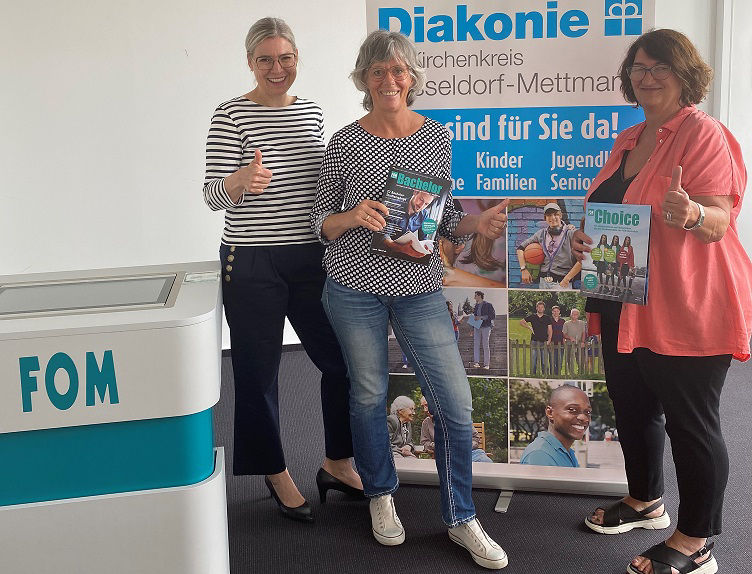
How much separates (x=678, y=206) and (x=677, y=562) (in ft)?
3.33

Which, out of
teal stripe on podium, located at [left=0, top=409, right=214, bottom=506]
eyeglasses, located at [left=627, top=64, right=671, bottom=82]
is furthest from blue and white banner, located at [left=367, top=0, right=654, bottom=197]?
teal stripe on podium, located at [left=0, top=409, right=214, bottom=506]

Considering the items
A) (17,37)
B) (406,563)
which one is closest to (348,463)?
(406,563)

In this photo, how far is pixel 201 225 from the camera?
15.7 feet

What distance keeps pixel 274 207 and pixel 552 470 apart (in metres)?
1.34

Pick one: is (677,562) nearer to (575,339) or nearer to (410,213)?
(575,339)

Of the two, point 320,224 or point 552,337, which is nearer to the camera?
point 320,224

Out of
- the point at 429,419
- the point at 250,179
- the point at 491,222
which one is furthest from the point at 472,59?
the point at 429,419

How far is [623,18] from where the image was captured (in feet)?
8.22

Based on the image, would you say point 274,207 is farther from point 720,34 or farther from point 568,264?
point 720,34

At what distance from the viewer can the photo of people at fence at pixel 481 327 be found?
9.11 feet

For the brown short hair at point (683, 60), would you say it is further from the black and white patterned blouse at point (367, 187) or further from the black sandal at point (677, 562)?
the black sandal at point (677, 562)

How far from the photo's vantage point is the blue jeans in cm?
234

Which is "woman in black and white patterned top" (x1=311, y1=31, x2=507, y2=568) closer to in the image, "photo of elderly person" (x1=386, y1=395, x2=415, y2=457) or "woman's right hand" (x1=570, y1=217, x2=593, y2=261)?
"woman's right hand" (x1=570, y1=217, x2=593, y2=261)

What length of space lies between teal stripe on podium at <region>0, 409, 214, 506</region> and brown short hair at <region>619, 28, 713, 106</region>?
58.8 inches
